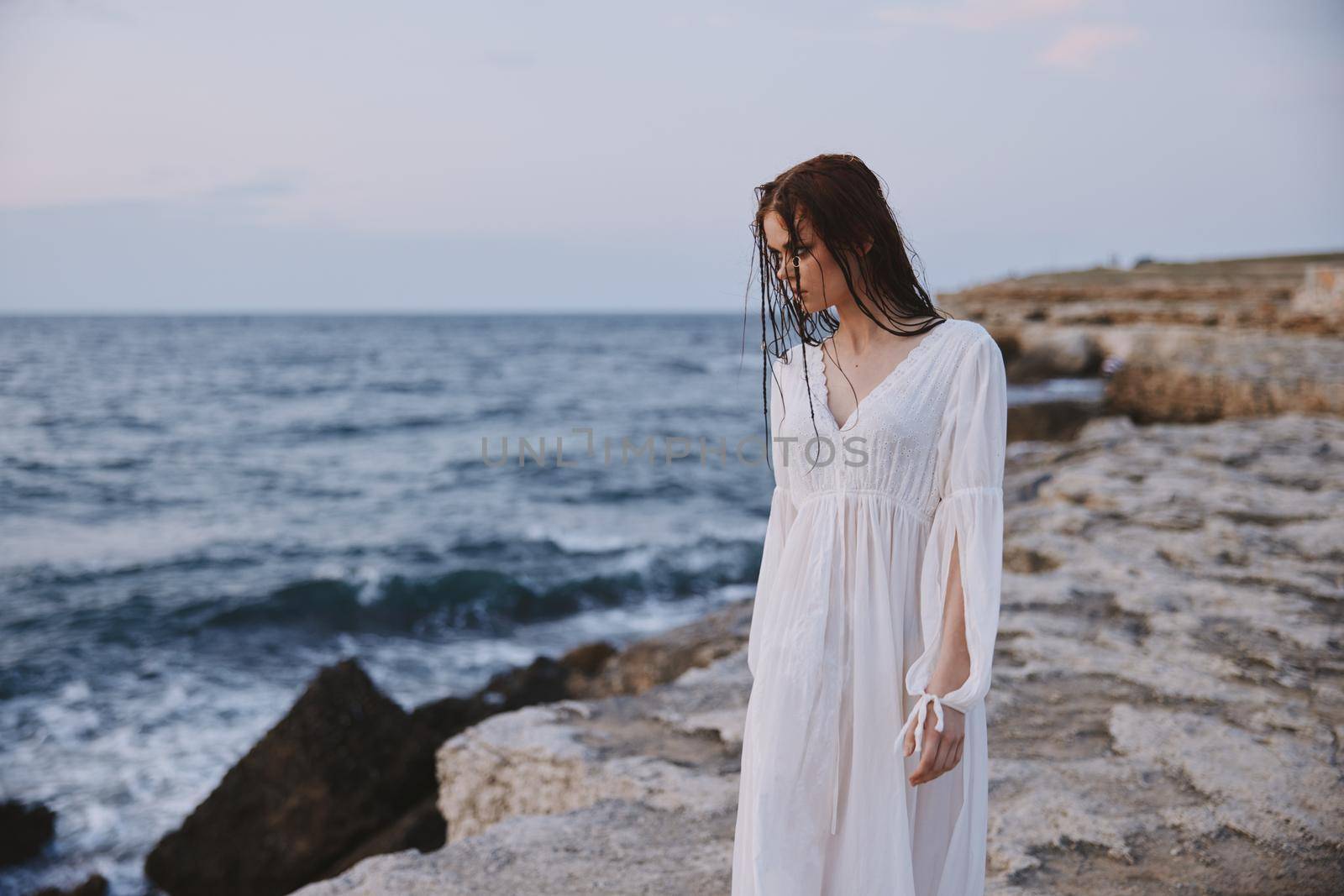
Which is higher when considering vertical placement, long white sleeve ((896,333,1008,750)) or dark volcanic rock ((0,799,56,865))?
long white sleeve ((896,333,1008,750))

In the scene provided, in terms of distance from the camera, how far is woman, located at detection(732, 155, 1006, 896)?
1.66 metres

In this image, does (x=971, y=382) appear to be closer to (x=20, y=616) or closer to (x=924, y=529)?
(x=924, y=529)

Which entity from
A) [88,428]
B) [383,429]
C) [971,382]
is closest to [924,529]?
[971,382]

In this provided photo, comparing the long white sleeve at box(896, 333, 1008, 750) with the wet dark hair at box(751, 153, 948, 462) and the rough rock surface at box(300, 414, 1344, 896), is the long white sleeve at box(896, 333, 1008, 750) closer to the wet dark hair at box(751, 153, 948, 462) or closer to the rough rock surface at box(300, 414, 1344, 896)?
the wet dark hair at box(751, 153, 948, 462)

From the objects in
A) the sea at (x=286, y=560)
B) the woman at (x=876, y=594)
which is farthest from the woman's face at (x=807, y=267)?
the sea at (x=286, y=560)

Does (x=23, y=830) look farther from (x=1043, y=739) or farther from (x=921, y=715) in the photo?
(x=921, y=715)

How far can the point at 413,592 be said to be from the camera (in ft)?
32.8

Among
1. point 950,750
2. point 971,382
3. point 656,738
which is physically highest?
point 971,382

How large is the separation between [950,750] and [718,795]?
1.52m

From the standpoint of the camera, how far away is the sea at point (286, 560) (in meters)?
6.66

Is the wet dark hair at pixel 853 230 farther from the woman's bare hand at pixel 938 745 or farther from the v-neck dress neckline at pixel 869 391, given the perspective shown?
the woman's bare hand at pixel 938 745

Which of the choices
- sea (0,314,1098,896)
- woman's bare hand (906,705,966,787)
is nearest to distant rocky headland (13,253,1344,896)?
woman's bare hand (906,705,966,787)

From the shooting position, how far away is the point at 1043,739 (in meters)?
3.21

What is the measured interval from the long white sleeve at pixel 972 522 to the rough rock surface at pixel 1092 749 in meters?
1.11
